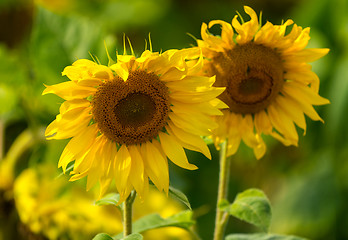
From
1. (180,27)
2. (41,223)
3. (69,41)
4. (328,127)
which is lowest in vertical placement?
(41,223)

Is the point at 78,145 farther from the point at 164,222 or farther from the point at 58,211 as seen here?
the point at 58,211

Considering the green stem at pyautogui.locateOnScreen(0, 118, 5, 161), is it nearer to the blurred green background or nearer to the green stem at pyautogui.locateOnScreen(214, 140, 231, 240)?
the blurred green background

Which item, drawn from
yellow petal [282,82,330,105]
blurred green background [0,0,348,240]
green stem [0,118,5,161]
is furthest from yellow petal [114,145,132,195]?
green stem [0,118,5,161]

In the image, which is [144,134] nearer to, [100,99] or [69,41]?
[100,99]

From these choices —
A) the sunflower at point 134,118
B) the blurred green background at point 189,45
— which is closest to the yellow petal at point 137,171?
the sunflower at point 134,118

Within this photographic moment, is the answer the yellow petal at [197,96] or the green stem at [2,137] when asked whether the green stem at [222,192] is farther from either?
the green stem at [2,137]

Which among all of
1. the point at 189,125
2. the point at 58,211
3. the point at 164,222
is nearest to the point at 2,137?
the point at 58,211

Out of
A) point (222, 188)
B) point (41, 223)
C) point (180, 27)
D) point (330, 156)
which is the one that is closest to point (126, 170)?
point (222, 188)
